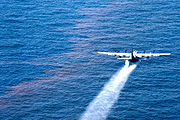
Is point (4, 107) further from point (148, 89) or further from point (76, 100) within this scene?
point (148, 89)

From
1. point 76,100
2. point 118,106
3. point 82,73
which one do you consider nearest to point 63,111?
point 76,100

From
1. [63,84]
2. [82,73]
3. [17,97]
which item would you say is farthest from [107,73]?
[17,97]

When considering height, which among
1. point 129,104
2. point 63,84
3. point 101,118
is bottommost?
point 101,118

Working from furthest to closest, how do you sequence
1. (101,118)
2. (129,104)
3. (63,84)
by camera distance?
(63,84) → (129,104) → (101,118)

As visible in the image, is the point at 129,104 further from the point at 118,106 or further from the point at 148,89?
the point at 148,89

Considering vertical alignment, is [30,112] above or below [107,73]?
below

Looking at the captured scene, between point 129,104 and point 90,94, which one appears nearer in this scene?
point 129,104

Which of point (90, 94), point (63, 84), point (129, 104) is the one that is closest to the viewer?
point (129, 104)
